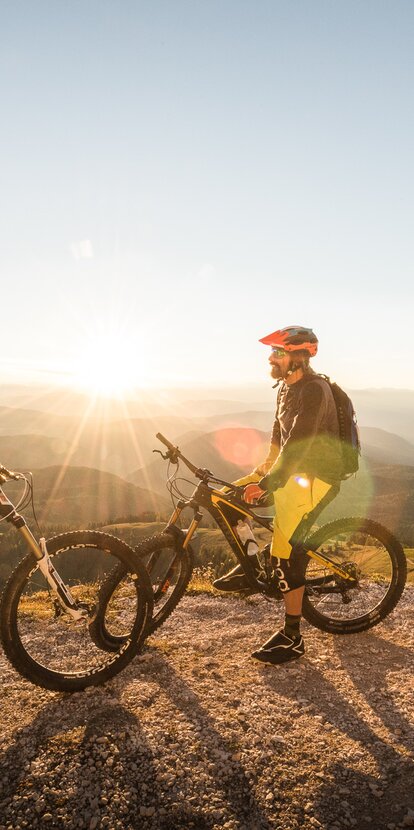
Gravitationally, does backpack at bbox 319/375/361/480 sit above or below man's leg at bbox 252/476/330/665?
above

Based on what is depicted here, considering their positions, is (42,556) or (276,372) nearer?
(42,556)

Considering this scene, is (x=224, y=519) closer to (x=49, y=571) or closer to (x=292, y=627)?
(x=292, y=627)

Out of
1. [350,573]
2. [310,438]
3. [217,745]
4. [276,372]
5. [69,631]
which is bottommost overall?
[69,631]

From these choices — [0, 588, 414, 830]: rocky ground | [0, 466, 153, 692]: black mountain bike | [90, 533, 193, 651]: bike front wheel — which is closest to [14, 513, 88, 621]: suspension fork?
[0, 466, 153, 692]: black mountain bike

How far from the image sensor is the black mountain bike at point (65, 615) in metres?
4.82

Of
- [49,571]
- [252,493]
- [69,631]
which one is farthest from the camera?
Answer: [69,631]

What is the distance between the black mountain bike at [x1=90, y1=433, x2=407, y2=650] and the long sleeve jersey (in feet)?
2.19

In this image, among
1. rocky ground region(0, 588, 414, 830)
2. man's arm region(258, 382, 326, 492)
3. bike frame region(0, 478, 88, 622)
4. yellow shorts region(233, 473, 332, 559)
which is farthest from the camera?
yellow shorts region(233, 473, 332, 559)

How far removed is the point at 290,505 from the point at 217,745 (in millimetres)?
2538

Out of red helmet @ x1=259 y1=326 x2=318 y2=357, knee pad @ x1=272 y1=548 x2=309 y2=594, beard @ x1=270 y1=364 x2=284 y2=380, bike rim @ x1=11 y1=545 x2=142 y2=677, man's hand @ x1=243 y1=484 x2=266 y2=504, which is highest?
red helmet @ x1=259 y1=326 x2=318 y2=357

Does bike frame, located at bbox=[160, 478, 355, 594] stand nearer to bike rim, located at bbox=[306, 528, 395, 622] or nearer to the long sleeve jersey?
bike rim, located at bbox=[306, 528, 395, 622]

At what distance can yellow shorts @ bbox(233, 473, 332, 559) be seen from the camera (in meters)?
5.84

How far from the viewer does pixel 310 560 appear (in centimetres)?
645

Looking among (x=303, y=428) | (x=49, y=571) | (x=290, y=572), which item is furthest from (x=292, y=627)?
(x=49, y=571)
